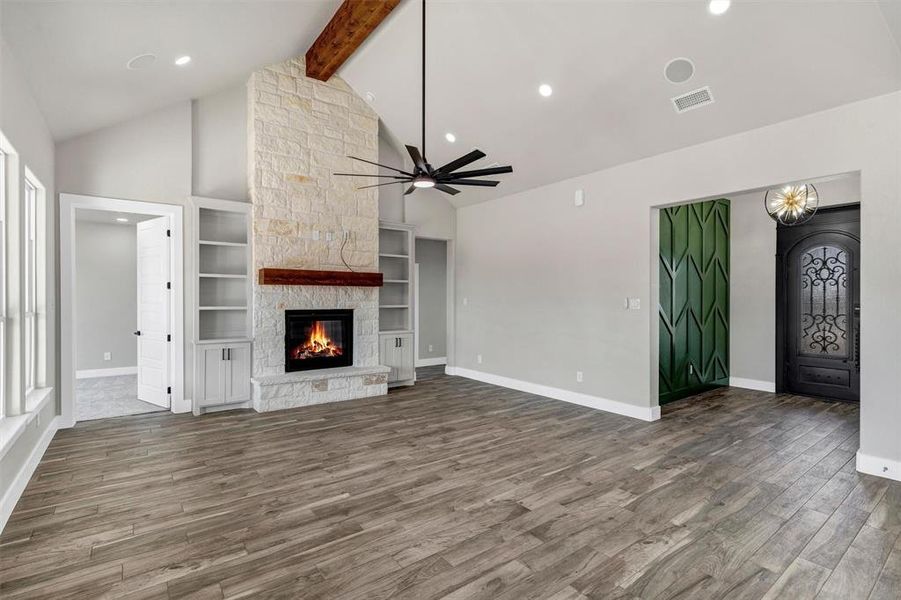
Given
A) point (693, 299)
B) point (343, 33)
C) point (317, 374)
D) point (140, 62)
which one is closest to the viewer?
point (140, 62)

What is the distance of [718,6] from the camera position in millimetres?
3350

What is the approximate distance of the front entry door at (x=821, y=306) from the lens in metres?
5.88

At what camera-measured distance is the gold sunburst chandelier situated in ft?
19.9

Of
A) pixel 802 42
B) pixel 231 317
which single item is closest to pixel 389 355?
pixel 231 317

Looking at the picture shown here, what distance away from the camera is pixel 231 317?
19.5 ft

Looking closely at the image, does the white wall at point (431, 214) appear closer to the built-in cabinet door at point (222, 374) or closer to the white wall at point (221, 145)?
the white wall at point (221, 145)

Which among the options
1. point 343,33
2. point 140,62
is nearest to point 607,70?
point 343,33

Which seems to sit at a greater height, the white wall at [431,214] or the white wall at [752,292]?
the white wall at [431,214]

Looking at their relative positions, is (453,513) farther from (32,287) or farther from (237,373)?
(32,287)

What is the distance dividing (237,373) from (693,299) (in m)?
6.11

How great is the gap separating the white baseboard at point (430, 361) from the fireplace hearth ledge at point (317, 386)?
2.43 meters

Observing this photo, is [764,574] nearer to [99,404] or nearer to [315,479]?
[315,479]

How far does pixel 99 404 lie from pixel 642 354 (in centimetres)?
662

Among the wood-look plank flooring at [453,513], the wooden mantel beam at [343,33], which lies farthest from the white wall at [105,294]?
the wooden mantel beam at [343,33]
